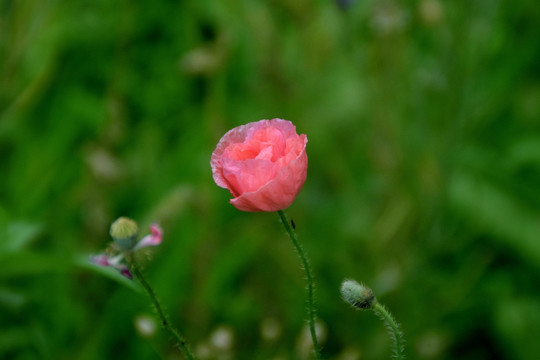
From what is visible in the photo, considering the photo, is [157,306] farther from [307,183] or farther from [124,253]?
[307,183]

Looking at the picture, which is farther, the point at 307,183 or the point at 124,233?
the point at 307,183

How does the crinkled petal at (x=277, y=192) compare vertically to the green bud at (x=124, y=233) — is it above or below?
above

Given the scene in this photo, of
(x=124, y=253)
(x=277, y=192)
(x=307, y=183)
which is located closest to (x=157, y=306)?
(x=124, y=253)

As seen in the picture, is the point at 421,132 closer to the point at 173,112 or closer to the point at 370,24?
the point at 370,24

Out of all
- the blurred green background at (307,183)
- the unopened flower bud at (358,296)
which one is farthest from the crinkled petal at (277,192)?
the blurred green background at (307,183)

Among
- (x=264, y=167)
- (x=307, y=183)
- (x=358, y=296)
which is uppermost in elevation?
(x=264, y=167)

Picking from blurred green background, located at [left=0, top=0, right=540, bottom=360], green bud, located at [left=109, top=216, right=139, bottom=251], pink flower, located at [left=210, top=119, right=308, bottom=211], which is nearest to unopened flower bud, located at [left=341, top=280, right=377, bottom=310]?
pink flower, located at [left=210, top=119, right=308, bottom=211]

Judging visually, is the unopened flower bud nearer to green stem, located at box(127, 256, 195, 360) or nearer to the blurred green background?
green stem, located at box(127, 256, 195, 360)

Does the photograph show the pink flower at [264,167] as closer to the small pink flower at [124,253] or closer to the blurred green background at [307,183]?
the small pink flower at [124,253]
